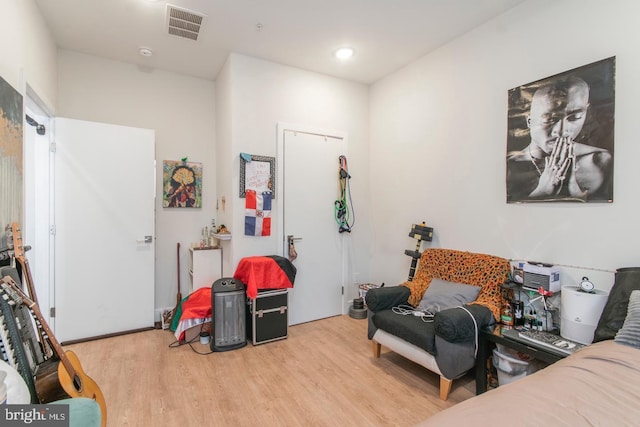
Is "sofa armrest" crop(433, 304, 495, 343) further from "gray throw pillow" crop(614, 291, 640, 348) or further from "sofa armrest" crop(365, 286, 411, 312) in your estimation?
"gray throw pillow" crop(614, 291, 640, 348)

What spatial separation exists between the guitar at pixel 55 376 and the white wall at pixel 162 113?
2.08 metres

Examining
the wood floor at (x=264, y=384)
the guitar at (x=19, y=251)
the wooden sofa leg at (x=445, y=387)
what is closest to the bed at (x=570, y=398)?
the wooden sofa leg at (x=445, y=387)

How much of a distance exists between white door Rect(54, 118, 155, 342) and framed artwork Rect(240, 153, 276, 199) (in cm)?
107

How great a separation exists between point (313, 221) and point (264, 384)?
1856 millimetres

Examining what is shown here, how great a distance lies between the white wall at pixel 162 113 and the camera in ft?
11.0

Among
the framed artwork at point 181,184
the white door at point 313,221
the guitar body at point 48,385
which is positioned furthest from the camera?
the framed artwork at point 181,184

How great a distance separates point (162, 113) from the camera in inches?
148

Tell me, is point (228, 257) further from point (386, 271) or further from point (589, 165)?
point (589, 165)

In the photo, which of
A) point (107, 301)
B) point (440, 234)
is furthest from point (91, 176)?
point (440, 234)

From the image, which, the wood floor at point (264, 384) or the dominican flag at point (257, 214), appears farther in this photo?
the dominican flag at point (257, 214)

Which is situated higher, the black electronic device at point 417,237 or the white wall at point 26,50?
the white wall at point 26,50

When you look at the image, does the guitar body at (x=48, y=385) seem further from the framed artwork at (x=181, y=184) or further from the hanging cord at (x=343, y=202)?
the hanging cord at (x=343, y=202)

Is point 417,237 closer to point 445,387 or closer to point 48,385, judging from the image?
point 445,387

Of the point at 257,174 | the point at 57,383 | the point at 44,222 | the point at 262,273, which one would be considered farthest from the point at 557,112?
the point at 44,222
